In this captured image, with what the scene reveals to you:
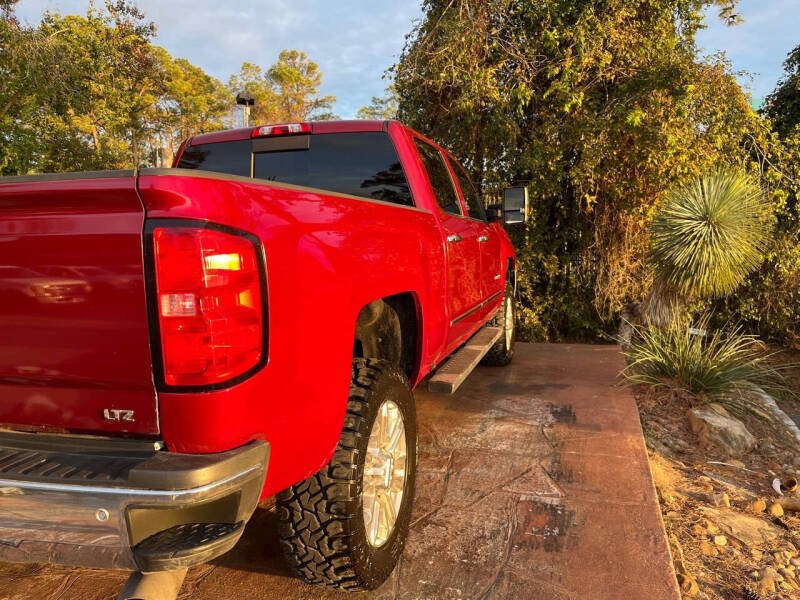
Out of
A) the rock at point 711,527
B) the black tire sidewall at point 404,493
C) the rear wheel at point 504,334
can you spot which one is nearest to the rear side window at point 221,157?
the black tire sidewall at point 404,493

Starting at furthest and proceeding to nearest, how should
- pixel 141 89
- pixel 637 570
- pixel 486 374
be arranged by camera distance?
pixel 141 89 → pixel 486 374 → pixel 637 570

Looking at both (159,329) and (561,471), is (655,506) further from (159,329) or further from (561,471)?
(159,329)

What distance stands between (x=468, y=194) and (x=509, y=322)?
1.73m

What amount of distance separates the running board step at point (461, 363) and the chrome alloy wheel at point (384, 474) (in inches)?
26.0

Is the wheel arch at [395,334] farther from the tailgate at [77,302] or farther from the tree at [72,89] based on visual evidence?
the tree at [72,89]

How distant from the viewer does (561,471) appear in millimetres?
3340

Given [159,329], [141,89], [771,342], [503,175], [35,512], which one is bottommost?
[771,342]

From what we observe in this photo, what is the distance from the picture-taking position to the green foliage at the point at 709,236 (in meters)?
6.34

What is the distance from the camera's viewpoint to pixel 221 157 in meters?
3.53

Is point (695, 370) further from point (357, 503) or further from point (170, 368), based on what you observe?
point (170, 368)

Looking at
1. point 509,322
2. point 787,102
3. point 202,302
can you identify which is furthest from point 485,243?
point 787,102

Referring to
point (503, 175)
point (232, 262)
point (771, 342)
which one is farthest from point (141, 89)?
point (232, 262)

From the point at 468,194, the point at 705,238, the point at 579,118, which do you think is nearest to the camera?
the point at 468,194

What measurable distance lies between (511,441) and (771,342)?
7.19 m
